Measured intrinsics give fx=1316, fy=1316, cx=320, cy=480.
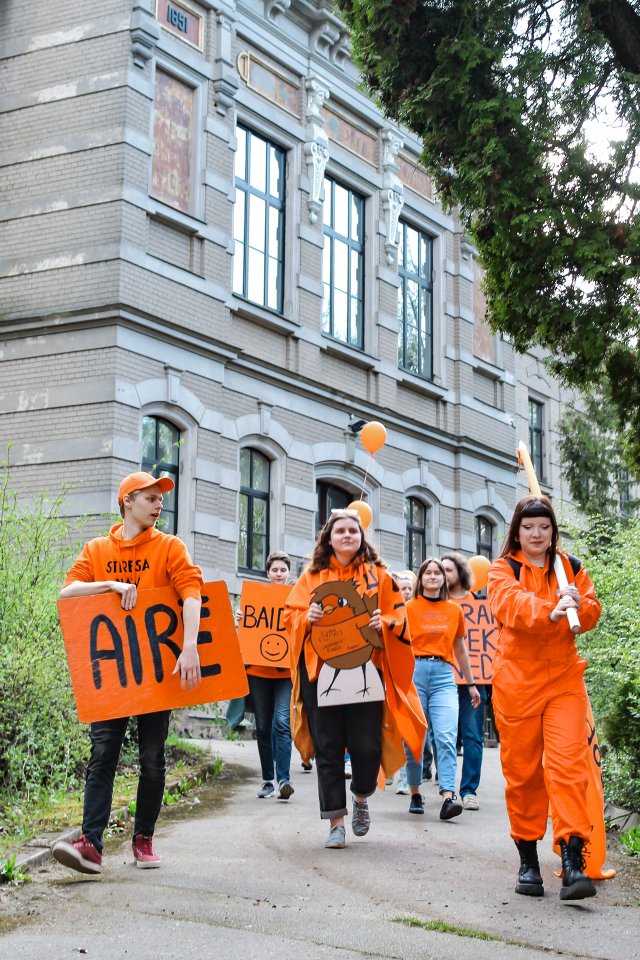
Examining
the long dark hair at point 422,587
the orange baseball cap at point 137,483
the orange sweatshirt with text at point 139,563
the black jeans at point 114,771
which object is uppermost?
the orange baseball cap at point 137,483

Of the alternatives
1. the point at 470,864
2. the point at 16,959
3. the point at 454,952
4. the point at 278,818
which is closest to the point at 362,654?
the point at 470,864

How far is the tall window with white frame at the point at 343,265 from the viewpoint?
72.4ft

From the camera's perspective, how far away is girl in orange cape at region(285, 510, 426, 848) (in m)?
7.80

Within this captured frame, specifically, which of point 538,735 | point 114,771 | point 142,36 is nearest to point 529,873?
point 538,735

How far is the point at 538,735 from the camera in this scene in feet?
21.2

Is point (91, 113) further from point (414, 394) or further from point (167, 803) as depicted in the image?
point (167, 803)

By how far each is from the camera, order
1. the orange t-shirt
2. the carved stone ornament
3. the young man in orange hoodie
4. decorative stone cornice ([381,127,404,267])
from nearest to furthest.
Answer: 1. the young man in orange hoodie
2. the orange t-shirt
3. the carved stone ornament
4. decorative stone cornice ([381,127,404,267])

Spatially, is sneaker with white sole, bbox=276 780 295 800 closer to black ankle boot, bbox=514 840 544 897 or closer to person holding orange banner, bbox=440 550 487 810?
person holding orange banner, bbox=440 550 487 810

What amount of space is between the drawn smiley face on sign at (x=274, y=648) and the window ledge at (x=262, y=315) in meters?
8.99

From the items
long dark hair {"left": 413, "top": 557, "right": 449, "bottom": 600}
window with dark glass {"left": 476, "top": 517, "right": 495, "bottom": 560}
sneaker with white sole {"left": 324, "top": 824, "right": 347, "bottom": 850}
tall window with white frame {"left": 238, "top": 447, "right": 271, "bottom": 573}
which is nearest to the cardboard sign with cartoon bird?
sneaker with white sole {"left": 324, "top": 824, "right": 347, "bottom": 850}

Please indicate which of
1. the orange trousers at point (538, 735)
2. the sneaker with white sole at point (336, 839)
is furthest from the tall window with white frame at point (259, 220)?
the orange trousers at point (538, 735)

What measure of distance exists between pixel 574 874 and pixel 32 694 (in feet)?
13.8

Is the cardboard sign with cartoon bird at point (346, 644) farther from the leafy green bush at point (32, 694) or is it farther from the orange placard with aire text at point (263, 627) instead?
the orange placard with aire text at point (263, 627)

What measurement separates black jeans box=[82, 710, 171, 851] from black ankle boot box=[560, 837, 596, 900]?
2048 millimetres
